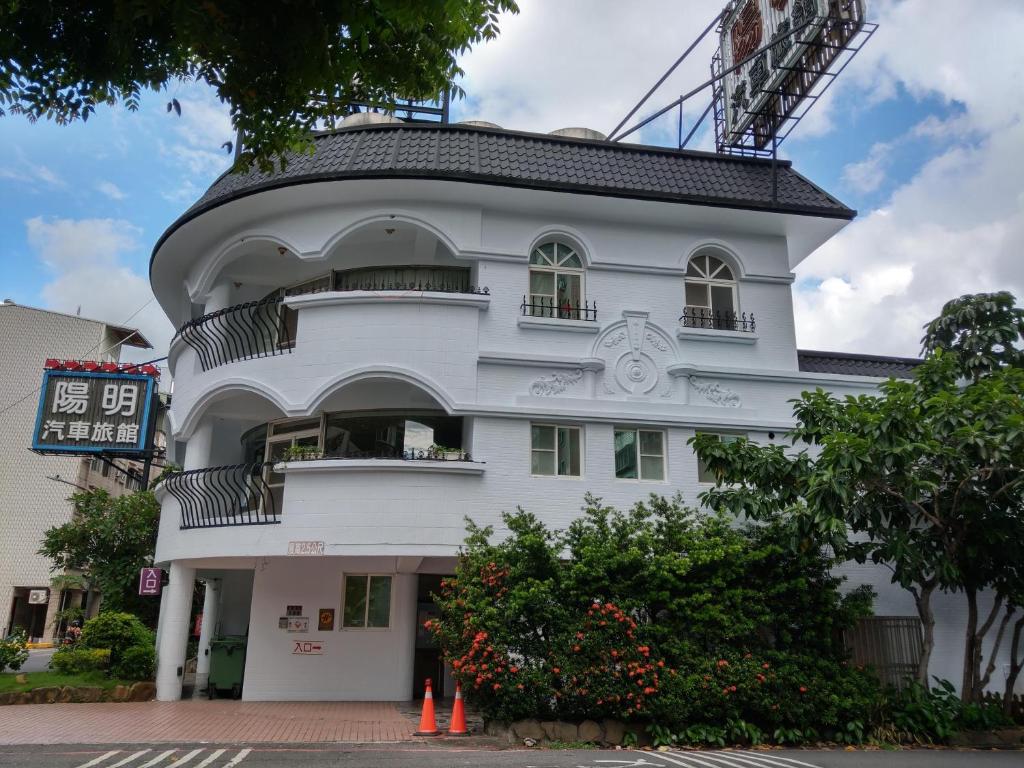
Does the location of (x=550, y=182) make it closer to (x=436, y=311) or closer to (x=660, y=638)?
(x=436, y=311)

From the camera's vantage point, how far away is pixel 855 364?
17062mm

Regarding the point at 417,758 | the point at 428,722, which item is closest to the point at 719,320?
the point at 428,722

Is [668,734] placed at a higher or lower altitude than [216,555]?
lower

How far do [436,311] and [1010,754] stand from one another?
10986 mm

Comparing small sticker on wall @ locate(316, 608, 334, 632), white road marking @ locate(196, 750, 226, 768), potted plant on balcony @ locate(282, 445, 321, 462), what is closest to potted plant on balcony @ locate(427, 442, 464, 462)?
potted plant on balcony @ locate(282, 445, 321, 462)

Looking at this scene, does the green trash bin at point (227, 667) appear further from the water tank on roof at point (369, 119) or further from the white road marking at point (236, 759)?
the water tank on roof at point (369, 119)

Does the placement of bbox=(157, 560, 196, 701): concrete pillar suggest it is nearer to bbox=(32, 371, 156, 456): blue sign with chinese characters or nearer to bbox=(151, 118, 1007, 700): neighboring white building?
bbox=(151, 118, 1007, 700): neighboring white building

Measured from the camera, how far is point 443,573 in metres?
16.3

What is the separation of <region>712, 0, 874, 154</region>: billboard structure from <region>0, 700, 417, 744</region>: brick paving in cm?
1324

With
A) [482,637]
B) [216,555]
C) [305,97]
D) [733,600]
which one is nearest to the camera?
[305,97]

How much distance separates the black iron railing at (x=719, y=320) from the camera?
639 inches

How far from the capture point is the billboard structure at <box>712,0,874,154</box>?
51.7 ft

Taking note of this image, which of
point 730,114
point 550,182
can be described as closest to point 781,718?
point 550,182

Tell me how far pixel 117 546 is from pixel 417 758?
14.7 meters
